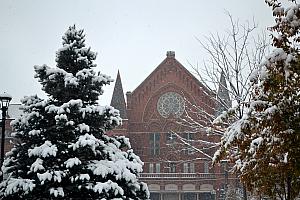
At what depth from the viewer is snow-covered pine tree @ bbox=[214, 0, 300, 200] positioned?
769 centimetres

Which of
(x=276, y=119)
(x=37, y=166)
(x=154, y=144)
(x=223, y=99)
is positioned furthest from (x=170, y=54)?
(x=276, y=119)

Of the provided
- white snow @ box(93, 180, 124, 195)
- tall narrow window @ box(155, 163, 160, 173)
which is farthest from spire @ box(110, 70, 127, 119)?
white snow @ box(93, 180, 124, 195)

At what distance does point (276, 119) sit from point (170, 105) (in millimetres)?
36966

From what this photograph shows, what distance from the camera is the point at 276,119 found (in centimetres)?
775

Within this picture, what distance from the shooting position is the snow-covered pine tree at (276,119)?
769cm

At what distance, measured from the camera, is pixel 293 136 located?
764 cm

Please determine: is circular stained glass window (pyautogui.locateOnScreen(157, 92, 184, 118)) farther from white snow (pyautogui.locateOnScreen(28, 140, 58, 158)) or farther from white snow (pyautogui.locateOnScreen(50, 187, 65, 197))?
white snow (pyautogui.locateOnScreen(50, 187, 65, 197))

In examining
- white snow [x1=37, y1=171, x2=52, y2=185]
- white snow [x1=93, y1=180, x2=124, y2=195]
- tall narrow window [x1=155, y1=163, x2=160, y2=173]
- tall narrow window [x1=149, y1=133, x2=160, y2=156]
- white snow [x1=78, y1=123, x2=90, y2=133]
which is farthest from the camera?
tall narrow window [x1=149, y1=133, x2=160, y2=156]

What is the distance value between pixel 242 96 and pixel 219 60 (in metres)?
1.98

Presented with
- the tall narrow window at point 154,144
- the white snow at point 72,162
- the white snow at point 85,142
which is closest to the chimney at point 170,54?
the tall narrow window at point 154,144

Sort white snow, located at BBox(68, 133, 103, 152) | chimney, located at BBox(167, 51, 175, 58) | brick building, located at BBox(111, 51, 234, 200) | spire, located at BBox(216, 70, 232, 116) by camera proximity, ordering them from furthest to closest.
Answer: chimney, located at BBox(167, 51, 175, 58) → brick building, located at BBox(111, 51, 234, 200) → spire, located at BBox(216, 70, 232, 116) → white snow, located at BBox(68, 133, 103, 152)

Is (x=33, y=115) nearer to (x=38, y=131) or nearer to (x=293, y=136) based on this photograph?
(x=38, y=131)

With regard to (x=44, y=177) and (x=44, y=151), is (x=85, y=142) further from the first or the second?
(x=44, y=177)

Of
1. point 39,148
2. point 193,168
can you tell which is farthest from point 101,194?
point 193,168
